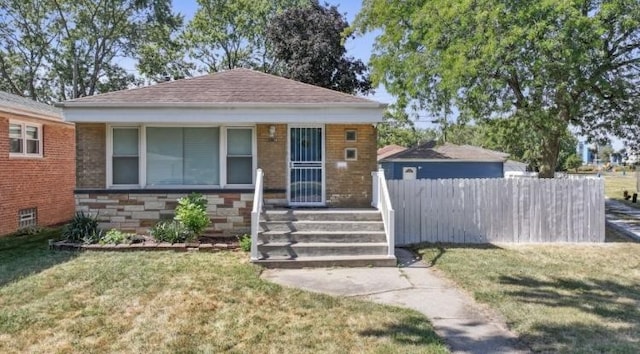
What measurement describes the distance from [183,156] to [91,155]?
81.0 inches

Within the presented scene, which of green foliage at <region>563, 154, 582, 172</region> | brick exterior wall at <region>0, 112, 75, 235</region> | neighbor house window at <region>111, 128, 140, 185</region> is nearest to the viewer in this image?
neighbor house window at <region>111, 128, 140, 185</region>

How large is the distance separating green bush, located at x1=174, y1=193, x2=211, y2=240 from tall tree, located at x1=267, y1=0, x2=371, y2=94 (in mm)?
14069

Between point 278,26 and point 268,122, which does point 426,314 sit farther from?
point 278,26

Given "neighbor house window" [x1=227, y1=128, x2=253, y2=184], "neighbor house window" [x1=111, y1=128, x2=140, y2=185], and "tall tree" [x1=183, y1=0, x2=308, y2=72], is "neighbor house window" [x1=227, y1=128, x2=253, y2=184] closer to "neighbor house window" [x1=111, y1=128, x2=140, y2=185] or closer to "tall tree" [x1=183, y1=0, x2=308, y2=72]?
"neighbor house window" [x1=111, y1=128, x2=140, y2=185]

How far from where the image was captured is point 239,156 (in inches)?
416

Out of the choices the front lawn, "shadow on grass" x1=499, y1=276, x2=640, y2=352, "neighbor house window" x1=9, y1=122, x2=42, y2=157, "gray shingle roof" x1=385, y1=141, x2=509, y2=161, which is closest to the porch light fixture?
the front lawn

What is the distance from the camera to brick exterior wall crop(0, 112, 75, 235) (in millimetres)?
11117

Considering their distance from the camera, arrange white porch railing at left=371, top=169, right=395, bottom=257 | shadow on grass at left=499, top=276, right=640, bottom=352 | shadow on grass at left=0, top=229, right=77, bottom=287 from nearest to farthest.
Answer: shadow on grass at left=499, top=276, right=640, bottom=352 < shadow on grass at left=0, top=229, right=77, bottom=287 < white porch railing at left=371, top=169, right=395, bottom=257

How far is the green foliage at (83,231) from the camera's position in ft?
30.8

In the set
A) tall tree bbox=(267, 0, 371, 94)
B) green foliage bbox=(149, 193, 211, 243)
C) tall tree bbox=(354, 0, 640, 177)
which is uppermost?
tall tree bbox=(267, 0, 371, 94)

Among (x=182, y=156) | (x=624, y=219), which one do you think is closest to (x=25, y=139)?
(x=182, y=156)

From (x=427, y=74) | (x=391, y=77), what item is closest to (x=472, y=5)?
(x=427, y=74)

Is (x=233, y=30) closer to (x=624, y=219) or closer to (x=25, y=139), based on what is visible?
(x=25, y=139)

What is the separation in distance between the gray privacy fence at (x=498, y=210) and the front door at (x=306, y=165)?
5.82 ft
